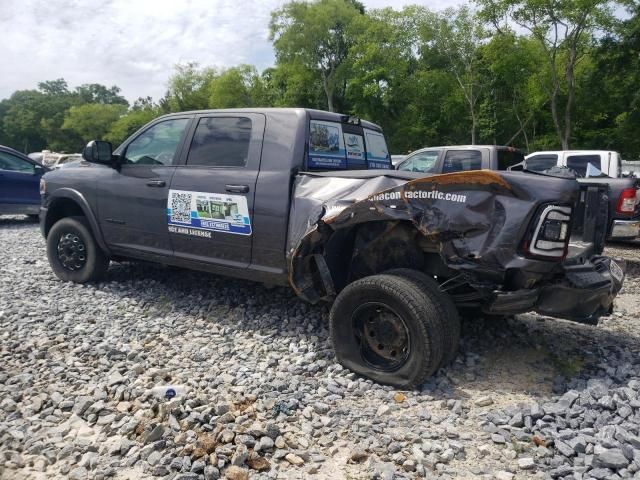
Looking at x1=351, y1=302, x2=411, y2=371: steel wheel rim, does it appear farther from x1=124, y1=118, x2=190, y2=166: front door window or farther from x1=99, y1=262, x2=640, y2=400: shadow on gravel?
x1=124, y1=118, x2=190, y2=166: front door window

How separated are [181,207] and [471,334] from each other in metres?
2.84

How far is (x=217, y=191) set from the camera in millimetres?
4453

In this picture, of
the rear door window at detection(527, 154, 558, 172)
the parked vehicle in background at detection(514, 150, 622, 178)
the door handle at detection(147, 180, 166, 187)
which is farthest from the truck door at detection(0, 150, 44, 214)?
the rear door window at detection(527, 154, 558, 172)

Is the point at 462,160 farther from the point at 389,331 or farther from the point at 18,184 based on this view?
the point at 18,184

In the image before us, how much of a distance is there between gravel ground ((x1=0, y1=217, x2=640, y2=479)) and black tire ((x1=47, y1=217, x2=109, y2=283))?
690 millimetres

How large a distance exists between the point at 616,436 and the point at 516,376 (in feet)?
3.11

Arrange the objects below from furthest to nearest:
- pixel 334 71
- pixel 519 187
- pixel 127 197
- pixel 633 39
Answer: pixel 334 71 → pixel 633 39 → pixel 127 197 → pixel 519 187

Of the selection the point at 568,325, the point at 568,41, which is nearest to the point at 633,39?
the point at 568,41

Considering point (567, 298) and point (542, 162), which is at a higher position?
point (542, 162)

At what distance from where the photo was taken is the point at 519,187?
3.08m

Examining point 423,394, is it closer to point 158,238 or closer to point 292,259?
point 292,259

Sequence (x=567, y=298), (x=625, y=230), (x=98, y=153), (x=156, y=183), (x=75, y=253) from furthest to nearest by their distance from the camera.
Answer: (x=625, y=230)
(x=75, y=253)
(x=98, y=153)
(x=156, y=183)
(x=567, y=298)

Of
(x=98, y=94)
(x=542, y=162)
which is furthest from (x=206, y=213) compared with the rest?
(x=98, y=94)

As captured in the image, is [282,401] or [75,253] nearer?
[282,401]
